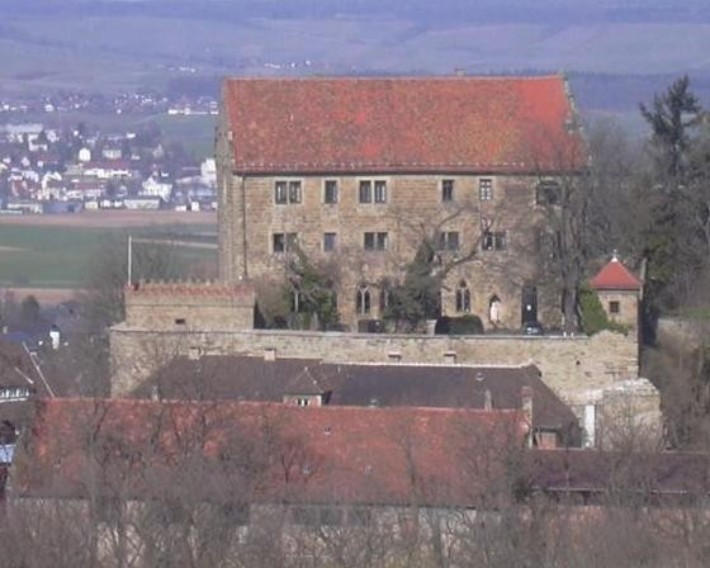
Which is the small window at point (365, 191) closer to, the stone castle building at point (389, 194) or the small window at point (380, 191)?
the stone castle building at point (389, 194)

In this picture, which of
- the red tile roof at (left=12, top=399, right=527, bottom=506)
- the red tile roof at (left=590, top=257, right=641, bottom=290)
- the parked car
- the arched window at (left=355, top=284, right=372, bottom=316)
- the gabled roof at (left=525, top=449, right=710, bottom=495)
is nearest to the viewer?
the red tile roof at (left=12, top=399, right=527, bottom=506)

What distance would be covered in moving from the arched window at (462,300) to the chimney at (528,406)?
786 cm

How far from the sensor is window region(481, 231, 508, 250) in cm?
5525

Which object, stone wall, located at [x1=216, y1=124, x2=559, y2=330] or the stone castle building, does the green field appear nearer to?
the stone castle building

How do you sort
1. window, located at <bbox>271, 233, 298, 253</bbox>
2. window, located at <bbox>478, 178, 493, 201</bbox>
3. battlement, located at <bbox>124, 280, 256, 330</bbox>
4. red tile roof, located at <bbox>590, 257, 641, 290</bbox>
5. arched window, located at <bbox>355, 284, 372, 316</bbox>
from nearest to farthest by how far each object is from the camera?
red tile roof, located at <bbox>590, 257, 641, 290</bbox>, battlement, located at <bbox>124, 280, 256, 330</bbox>, arched window, located at <bbox>355, 284, 372, 316</bbox>, window, located at <bbox>271, 233, 298, 253</bbox>, window, located at <bbox>478, 178, 493, 201</bbox>

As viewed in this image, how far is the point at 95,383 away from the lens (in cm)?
5203

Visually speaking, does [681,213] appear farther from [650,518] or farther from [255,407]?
[650,518]

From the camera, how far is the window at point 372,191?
2183 inches

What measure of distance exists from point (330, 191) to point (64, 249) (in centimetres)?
5652

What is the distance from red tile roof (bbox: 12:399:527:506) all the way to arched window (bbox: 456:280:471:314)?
467 inches

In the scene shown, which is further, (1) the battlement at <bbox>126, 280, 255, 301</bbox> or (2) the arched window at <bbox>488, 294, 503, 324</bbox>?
(2) the arched window at <bbox>488, 294, 503, 324</bbox>

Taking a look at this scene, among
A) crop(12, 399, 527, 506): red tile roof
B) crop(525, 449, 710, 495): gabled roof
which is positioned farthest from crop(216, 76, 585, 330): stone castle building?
crop(525, 449, 710, 495): gabled roof

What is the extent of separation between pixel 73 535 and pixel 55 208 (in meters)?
103

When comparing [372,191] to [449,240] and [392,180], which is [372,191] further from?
[449,240]
